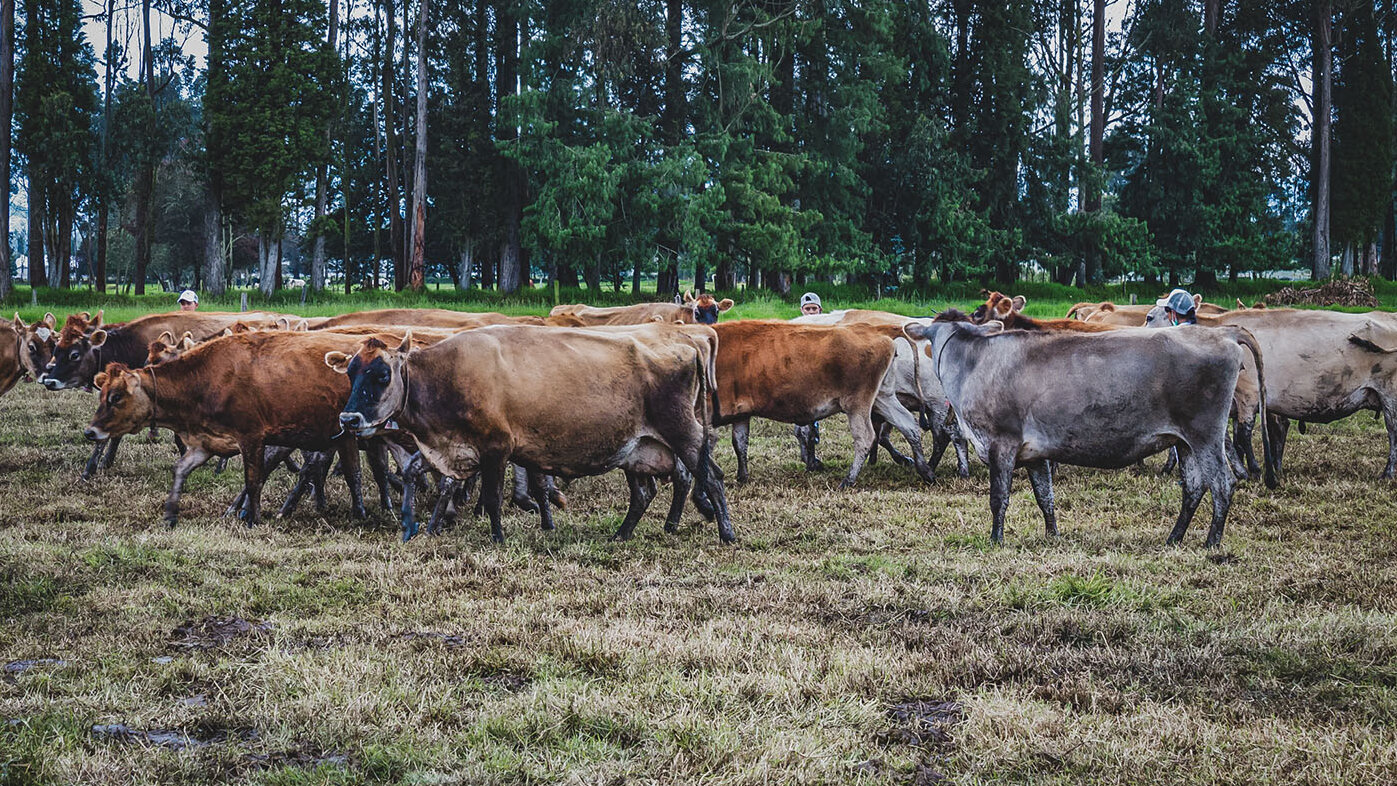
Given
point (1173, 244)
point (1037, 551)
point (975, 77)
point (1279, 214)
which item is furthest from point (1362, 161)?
point (1037, 551)

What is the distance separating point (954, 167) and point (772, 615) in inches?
1368

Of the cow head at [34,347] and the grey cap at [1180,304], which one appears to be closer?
the grey cap at [1180,304]

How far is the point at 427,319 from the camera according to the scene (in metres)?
14.9

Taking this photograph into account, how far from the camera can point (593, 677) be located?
17.7 feet

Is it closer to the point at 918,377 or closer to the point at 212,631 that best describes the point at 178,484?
the point at 212,631

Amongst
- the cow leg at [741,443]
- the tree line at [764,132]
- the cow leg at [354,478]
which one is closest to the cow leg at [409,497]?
the cow leg at [354,478]

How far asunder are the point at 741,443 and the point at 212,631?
6.90 meters

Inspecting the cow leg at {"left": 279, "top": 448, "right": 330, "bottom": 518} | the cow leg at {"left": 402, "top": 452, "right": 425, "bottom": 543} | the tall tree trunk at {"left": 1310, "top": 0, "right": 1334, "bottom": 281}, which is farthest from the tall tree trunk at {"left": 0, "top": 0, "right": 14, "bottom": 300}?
the tall tree trunk at {"left": 1310, "top": 0, "right": 1334, "bottom": 281}

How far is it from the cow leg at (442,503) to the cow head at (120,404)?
2.91m

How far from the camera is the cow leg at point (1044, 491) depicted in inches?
345

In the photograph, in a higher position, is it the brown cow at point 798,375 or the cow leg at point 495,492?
the brown cow at point 798,375

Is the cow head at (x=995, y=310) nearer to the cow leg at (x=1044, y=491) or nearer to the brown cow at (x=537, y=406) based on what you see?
the cow leg at (x=1044, y=491)

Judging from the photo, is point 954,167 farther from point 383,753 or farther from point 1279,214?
point 383,753

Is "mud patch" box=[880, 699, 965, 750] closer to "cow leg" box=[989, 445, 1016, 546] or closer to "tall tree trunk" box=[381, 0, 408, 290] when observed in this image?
"cow leg" box=[989, 445, 1016, 546]
